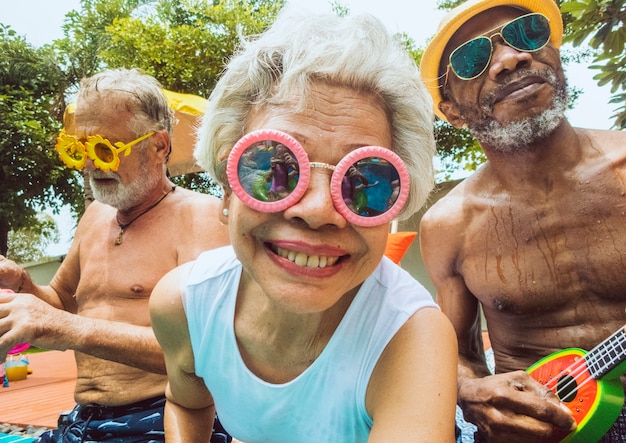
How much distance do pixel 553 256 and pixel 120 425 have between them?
219cm

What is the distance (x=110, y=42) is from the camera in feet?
42.4

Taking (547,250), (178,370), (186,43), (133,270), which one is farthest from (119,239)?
(186,43)

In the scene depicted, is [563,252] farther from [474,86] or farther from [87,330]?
[87,330]

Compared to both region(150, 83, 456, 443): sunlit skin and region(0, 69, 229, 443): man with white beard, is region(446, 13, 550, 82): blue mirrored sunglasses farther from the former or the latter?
region(0, 69, 229, 443): man with white beard

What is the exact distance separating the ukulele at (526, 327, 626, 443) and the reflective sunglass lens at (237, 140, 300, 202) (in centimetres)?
150

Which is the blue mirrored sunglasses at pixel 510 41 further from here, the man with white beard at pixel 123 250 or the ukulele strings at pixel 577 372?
the man with white beard at pixel 123 250

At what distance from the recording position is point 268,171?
1312mm

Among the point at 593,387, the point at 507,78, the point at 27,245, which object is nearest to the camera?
the point at 593,387

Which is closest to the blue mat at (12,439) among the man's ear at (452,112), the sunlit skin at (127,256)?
the sunlit skin at (127,256)

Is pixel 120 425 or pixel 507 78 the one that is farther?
pixel 507 78

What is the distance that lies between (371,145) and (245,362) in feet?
2.69

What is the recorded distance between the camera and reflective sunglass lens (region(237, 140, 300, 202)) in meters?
1.30

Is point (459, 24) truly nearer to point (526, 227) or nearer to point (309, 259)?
point (526, 227)

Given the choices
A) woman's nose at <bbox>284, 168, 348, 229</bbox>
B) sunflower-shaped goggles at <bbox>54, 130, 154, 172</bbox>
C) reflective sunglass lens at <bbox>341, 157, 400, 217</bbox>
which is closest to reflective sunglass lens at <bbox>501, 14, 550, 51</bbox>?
reflective sunglass lens at <bbox>341, 157, 400, 217</bbox>
